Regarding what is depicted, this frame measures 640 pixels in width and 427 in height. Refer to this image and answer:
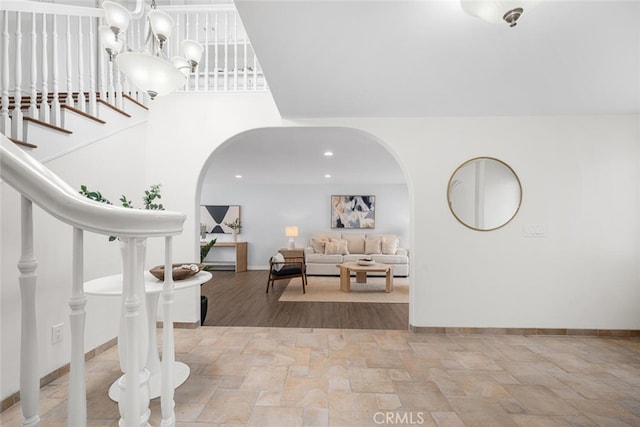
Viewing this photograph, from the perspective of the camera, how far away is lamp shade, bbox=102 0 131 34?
1.55 meters

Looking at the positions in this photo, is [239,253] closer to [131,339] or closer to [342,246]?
[342,246]

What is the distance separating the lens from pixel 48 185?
0.56 meters

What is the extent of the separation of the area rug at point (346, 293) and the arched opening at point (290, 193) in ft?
0.26

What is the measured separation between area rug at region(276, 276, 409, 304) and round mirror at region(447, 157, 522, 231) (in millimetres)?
1841

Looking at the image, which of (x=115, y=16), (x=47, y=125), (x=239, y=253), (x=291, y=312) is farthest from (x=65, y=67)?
(x=239, y=253)

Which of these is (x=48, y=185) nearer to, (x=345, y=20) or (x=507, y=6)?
(x=345, y=20)

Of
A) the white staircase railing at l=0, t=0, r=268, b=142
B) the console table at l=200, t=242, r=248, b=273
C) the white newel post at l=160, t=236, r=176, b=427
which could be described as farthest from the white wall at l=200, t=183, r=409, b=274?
the white newel post at l=160, t=236, r=176, b=427

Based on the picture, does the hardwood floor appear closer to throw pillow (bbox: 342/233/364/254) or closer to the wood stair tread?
the wood stair tread

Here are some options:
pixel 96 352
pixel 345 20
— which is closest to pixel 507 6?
pixel 345 20

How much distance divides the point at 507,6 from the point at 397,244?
612 cm

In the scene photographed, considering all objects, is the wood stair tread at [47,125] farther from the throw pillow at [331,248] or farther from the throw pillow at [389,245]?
the throw pillow at [389,245]

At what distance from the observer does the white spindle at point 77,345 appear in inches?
24.0

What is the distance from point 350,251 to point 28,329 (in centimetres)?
679

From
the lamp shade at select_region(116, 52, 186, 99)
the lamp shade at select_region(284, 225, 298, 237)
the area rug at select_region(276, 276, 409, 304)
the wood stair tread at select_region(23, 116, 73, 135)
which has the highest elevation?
the lamp shade at select_region(116, 52, 186, 99)
